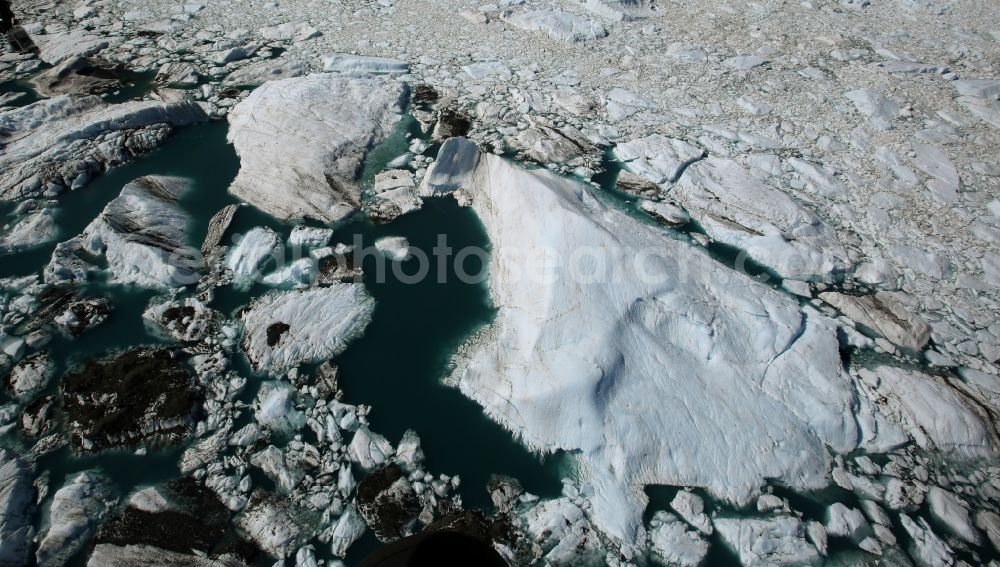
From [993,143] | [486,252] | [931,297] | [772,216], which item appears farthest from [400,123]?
[993,143]

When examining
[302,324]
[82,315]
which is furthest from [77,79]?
[302,324]

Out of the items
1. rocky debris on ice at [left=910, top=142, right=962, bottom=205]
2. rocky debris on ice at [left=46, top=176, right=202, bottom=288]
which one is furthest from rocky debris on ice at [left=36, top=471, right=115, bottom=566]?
rocky debris on ice at [left=910, top=142, right=962, bottom=205]

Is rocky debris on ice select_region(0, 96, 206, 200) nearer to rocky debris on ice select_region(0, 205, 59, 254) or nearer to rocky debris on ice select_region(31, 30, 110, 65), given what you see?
rocky debris on ice select_region(0, 205, 59, 254)

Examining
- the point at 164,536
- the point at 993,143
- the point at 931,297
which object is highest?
the point at 993,143

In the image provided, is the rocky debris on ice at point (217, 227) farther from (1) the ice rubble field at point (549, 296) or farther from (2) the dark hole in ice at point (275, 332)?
(2) the dark hole in ice at point (275, 332)

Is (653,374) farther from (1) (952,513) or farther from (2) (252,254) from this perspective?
(2) (252,254)

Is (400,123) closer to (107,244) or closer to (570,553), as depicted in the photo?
(107,244)

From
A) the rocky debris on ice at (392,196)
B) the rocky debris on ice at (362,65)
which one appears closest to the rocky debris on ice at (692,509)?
the rocky debris on ice at (392,196)
